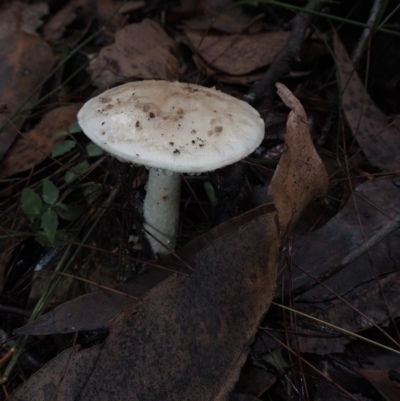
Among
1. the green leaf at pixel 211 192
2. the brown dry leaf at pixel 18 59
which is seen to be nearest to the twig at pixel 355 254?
the green leaf at pixel 211 192

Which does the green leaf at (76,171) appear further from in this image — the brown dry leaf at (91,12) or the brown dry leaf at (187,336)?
the brown dry leaf at (91,12)

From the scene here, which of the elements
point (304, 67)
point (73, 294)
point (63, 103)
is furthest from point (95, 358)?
point (304, 67)

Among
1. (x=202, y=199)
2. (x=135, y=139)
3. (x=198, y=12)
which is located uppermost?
(x=135, y=139)

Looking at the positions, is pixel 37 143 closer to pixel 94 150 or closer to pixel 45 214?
pixel 94 150

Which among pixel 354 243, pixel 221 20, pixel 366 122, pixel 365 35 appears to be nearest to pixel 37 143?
pixel 221 20

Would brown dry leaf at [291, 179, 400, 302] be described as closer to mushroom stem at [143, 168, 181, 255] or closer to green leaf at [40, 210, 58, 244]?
mushroom stem at [143, 168, 181, 255]

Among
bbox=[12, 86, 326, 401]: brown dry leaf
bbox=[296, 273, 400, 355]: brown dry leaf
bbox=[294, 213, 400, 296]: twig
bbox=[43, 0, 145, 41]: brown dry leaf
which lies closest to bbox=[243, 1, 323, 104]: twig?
bbox=[12, 86, 326, 401]: brown dry leaf

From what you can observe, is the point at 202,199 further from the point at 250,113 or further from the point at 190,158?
the point at 190,158
